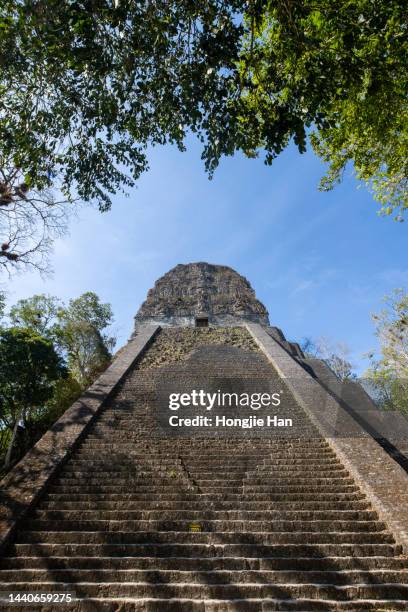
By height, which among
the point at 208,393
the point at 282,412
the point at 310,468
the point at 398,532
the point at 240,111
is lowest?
the point at 398,532

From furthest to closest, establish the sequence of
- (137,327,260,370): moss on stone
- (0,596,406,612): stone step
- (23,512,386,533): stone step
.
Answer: (137,327,260,370): moss on stone < (23,512,386,533): stone step < (0,596,406,612): stone step

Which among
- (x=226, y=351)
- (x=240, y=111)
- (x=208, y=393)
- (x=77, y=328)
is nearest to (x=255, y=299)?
(x=226, y=351)

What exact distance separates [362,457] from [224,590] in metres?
2.73

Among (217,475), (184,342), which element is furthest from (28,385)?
(217,475)

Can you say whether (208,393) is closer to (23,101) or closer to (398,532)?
(398,532)

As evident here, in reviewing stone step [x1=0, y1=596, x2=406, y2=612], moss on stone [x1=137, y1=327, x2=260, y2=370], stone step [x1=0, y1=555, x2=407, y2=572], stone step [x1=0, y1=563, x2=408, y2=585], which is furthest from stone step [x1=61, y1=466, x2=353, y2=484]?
moss on stone [x1=137, y1=327, x2=260, y2=370]

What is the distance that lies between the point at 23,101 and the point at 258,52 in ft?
8.60

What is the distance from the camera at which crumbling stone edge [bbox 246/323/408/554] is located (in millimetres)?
3688

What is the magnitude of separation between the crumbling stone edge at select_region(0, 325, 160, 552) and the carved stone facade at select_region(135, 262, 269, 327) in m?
8.76

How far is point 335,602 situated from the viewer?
279cm

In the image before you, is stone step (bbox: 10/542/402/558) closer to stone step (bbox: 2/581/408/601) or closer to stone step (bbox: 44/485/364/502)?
stone step (bbox: 2/581/408/601)

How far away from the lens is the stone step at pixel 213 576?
119 inches

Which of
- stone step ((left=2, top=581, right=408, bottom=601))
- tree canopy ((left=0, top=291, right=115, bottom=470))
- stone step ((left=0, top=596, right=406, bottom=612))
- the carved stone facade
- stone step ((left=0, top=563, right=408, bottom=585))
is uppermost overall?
the carved stone facade

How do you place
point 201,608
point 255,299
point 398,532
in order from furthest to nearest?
point 255,299, point 398,532, point 201,608
